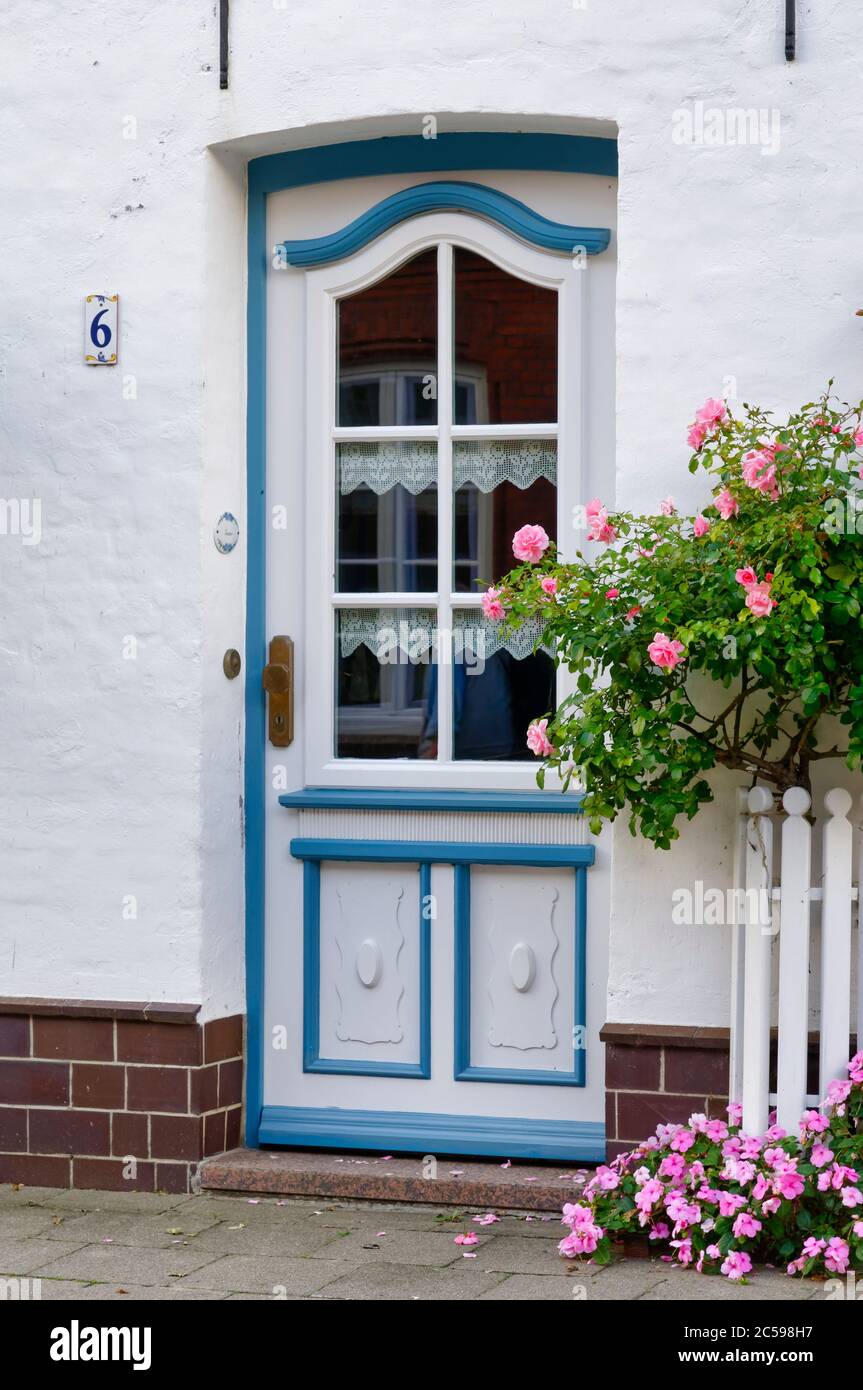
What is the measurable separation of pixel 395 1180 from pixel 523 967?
25.8 inches

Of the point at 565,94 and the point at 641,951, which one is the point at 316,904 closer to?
the point at 641,951

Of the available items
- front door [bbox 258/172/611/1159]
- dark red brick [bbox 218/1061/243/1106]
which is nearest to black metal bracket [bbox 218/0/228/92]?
front door [bbox 258/172/611/1159]

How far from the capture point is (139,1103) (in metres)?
4.95

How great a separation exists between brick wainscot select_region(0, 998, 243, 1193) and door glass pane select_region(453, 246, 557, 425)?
72.5 inches

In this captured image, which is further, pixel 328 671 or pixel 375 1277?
pixel 328 671

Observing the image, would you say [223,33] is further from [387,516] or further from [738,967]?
[738,967]

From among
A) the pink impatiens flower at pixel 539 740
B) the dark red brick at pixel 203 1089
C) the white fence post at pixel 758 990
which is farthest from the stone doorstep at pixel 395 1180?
the pink impatiens flower at pixel 539 740

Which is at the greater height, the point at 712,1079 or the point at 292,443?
the point at 292,443

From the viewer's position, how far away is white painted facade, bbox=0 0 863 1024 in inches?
181

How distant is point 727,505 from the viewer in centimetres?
412

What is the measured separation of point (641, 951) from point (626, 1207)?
2.13 ft

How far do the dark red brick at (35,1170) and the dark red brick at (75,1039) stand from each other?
293mm

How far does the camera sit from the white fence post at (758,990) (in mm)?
4203

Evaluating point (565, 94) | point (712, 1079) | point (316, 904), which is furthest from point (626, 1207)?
point (565, 94)
